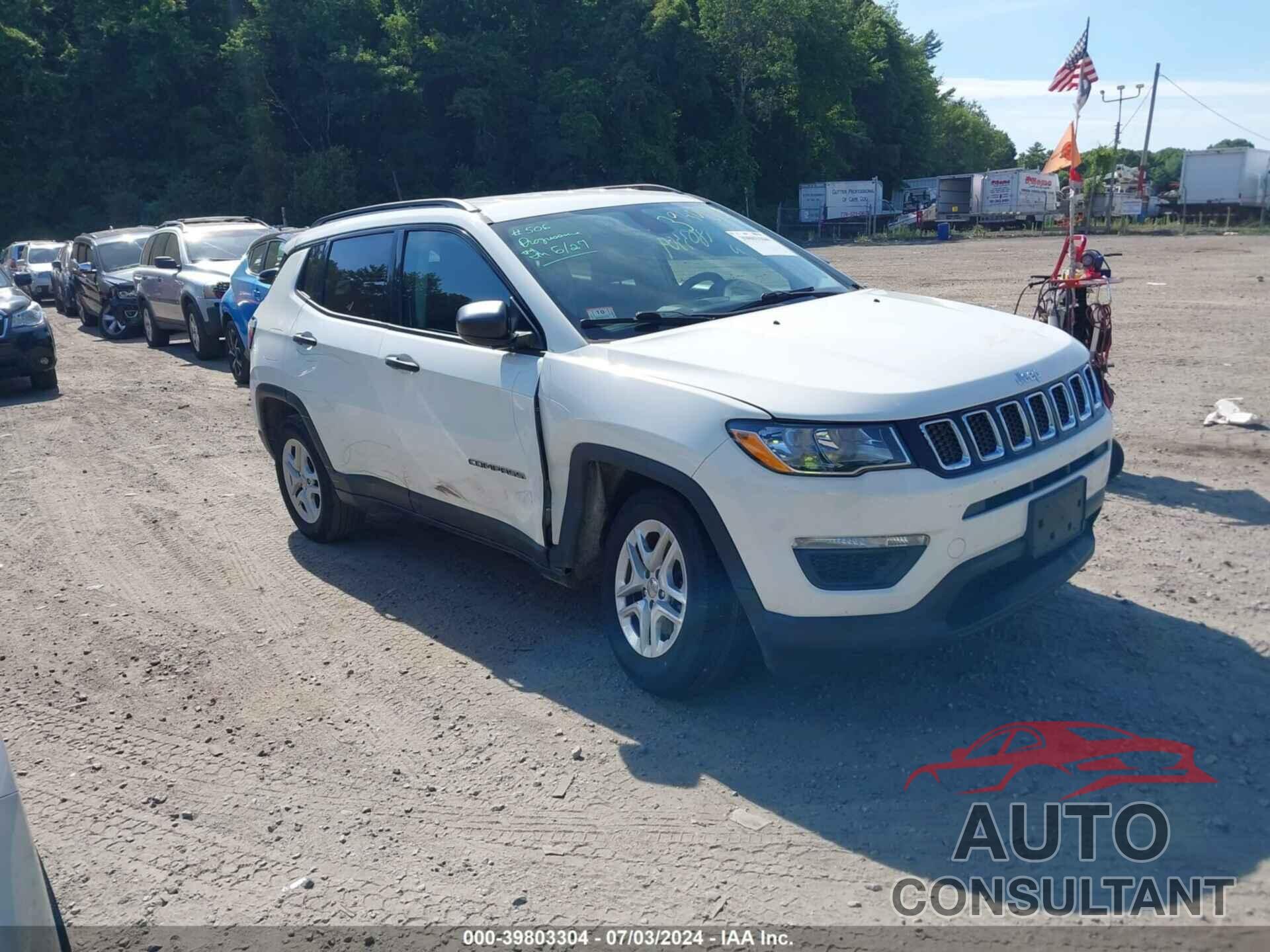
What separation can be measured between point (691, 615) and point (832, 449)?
0.86 m

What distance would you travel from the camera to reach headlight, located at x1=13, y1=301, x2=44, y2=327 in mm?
12742

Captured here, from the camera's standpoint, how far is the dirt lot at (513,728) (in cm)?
338

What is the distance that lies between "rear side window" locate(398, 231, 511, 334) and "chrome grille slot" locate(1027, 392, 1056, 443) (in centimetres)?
222

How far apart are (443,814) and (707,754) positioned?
0.96 m

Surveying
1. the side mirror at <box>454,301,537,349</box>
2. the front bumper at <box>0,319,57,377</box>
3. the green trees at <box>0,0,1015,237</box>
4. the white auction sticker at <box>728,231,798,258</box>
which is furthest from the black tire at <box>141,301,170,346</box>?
the green trees at <box>0,0,1015,237</box>

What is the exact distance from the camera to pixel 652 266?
16.5 ft

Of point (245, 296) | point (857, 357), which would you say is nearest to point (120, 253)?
point (245, 296)

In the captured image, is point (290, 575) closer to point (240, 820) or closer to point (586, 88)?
point (240, 820)

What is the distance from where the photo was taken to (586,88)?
46.7 meters

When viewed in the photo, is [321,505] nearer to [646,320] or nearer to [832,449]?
[646,320]

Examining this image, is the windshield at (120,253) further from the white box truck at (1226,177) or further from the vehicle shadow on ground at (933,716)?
the white box truck at (1226,177)

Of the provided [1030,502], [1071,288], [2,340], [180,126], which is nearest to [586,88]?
[180,126]

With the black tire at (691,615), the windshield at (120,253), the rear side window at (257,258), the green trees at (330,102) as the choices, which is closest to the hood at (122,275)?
the windshield at (120,253)

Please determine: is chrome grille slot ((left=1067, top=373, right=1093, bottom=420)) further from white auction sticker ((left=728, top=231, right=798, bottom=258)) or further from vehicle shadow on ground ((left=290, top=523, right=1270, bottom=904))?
white auction sticker ((left=728, top=231, right=798, bottom=258))
